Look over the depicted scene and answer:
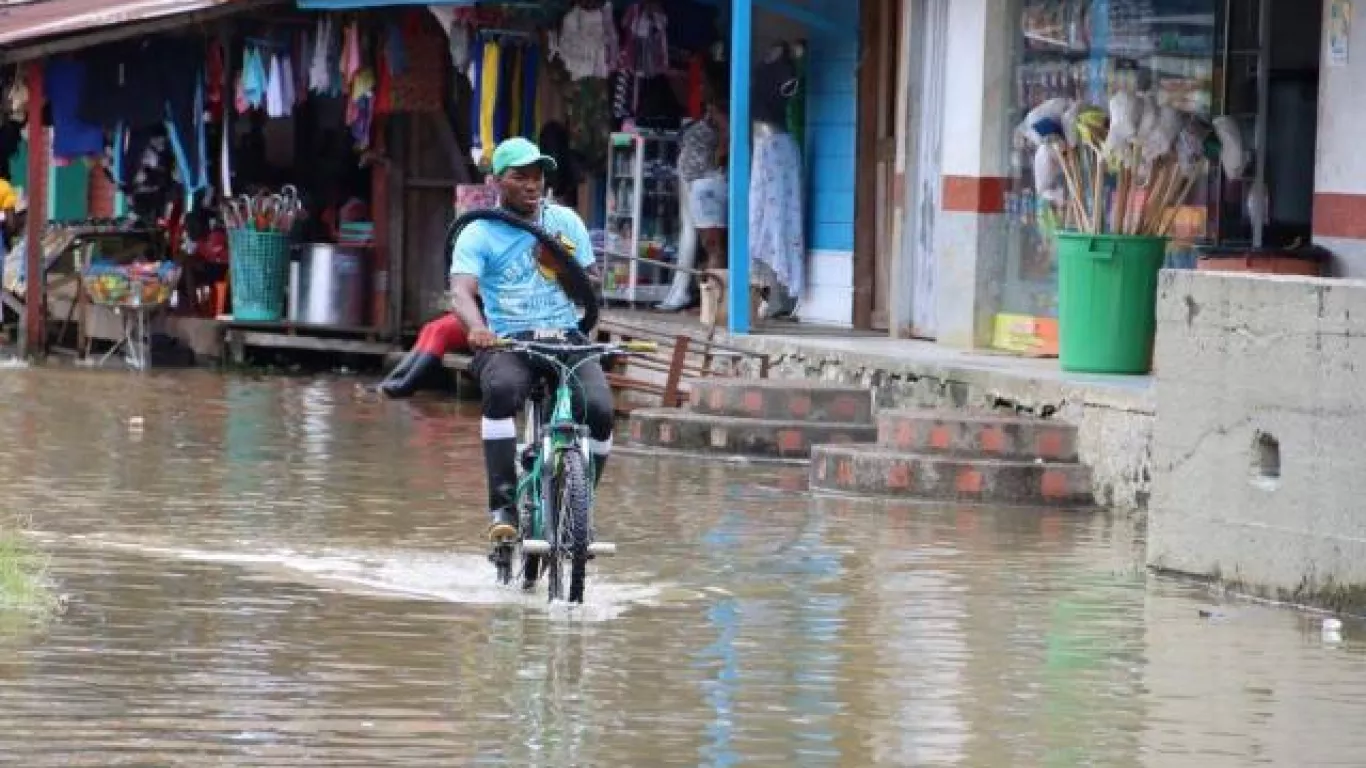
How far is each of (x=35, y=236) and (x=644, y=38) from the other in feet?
17.6

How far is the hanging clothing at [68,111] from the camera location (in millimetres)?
25125

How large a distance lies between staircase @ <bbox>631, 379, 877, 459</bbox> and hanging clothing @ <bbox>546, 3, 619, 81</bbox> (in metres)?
6.18

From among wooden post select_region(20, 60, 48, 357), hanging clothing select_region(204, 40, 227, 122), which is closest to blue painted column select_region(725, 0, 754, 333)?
hanging clothing select_region(204, 40, 227, 122)

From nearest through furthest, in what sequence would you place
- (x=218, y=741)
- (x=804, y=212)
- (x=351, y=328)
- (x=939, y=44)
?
(x=218, y=741), (x=939, y=44), (x=804, y=212), (x=351, y=328)

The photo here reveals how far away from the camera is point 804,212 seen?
22.6m

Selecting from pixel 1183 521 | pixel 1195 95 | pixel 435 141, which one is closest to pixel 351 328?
pixel 435 141

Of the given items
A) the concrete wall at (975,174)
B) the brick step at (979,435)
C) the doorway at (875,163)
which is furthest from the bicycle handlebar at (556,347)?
the doorway at (875,163)

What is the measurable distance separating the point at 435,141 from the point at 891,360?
827 centimetres

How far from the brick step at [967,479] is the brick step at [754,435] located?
1.76 m

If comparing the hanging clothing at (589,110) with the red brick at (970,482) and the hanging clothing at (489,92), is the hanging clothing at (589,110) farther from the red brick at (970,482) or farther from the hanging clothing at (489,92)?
the red brick at (970,482)

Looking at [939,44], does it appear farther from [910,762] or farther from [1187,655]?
[910,762]

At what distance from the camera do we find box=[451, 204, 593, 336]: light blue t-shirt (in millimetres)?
11281

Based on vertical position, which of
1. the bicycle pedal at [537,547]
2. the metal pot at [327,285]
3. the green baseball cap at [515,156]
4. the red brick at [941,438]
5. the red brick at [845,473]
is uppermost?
the green baseball cap at [515,156]

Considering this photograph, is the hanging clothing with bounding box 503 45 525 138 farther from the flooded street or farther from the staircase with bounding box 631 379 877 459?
the flooded street
